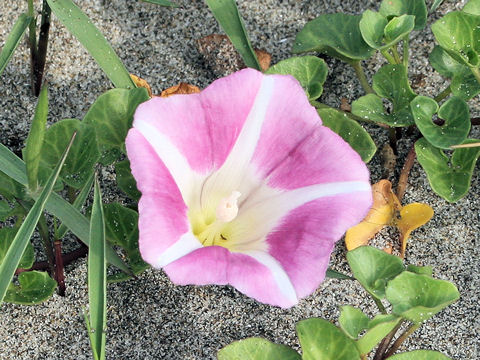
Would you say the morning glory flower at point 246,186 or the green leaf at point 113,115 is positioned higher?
the green leaf at point 113,115

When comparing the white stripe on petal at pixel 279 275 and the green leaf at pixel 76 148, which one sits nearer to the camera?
the white stripe on petal at pixel 279 275

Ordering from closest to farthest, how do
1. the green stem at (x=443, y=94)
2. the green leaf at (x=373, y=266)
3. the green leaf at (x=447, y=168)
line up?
the green leaf at (x=373, y=266)
the green leaf at (x=447, y=168)
the green stem at (x=443, y=94)

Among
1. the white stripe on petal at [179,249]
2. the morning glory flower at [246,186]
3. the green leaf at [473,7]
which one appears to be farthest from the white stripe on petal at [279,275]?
the green leaf at [473,7]

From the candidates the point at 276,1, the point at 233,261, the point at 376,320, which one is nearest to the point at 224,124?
the point at 233,261

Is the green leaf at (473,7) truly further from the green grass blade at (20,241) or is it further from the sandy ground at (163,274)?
the green grass blade at (20,241)

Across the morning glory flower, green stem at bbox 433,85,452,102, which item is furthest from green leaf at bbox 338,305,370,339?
green stem at bbox 433,85,452,102

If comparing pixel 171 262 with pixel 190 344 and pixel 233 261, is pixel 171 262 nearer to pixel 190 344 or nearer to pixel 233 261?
pixel 233 261
